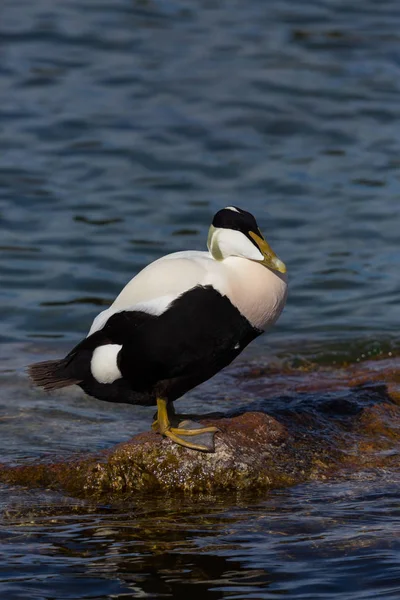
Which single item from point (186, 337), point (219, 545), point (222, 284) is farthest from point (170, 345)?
point (219, 545)

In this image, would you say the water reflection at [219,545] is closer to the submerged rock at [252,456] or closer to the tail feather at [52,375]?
the submerged rock at [252,456]

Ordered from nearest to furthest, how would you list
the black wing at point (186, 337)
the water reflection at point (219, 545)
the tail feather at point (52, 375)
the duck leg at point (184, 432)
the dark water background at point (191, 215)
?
1. the water reflection at point (219, 545)
2. the dark water background at point (191, 215)
3. the black wing at point (186, 337)
4. the duck leg at point (184, 432)
5. the tail feather at point (52, 375)

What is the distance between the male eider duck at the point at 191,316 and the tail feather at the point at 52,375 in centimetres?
16

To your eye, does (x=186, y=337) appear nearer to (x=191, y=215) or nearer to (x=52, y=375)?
(x=52, y=375)

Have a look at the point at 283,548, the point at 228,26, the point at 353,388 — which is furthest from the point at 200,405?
the point at 228,26

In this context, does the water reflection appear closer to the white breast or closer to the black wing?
the black wing

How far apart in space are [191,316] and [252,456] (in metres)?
0.71

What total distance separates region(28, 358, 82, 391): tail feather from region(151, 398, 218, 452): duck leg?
39 centimetres

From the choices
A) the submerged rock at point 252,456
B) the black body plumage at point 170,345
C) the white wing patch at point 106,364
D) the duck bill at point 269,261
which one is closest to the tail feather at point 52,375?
the black body plumage at point 170,345

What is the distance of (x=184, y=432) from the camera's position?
4.97 metres

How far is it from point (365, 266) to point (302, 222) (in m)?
1.00

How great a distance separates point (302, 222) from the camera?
10.3 metres

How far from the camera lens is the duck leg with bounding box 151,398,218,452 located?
4891mm

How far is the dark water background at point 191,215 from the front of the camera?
166 inches
